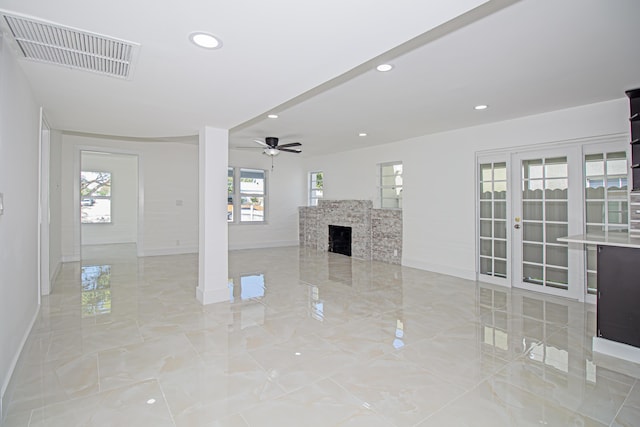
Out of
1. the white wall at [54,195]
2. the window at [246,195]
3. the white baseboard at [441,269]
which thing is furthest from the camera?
the window at [246,195]

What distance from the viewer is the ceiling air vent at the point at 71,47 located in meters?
2.02

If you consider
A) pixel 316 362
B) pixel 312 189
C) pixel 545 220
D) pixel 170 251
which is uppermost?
pixel 312 189

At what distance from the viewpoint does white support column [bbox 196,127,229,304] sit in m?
4.36

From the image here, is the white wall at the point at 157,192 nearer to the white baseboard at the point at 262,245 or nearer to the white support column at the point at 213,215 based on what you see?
the white baseboard at the point at 262,245

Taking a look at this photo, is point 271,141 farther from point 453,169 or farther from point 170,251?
point 170,251

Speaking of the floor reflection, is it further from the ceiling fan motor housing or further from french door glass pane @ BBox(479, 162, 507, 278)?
french door glass pane @ BBox(479, 162, 507, 278)

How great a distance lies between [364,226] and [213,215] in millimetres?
4170

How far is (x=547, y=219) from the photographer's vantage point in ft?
16.2

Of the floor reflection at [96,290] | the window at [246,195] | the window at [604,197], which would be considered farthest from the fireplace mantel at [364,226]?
the floor reflection at [96,290]

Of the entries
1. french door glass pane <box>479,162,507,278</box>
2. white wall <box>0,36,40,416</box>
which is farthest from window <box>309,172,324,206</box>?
white wall <box>0,36,40,416</box>

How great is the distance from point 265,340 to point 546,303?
12.3ft

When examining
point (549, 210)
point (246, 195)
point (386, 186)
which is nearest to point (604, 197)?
point (549, 210)

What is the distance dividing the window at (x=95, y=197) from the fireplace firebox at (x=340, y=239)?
22.5 ft

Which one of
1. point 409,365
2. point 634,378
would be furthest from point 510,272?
point 409,365
